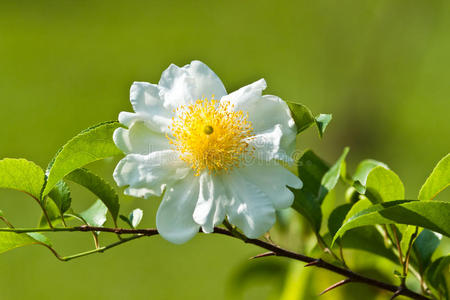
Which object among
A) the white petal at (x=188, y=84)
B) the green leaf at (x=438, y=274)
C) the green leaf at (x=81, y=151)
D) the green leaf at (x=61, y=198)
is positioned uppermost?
the white petal at (x=188, y=84)

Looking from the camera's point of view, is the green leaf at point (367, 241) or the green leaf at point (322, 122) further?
the green leaf at point (367, 241)

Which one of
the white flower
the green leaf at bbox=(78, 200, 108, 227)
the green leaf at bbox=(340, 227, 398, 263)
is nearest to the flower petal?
the white flower

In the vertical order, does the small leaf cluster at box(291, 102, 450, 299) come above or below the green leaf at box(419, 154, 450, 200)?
→ below

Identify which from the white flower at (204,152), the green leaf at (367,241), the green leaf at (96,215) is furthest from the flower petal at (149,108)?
the green leaf at (367,241)

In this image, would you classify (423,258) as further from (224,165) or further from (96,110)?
(96,110)

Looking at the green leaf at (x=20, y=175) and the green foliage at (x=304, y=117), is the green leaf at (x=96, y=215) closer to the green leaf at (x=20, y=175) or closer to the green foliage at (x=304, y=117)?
the green leaf at (x=20, y=175)

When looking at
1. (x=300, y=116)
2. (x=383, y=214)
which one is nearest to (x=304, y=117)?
(x=300, y=116)

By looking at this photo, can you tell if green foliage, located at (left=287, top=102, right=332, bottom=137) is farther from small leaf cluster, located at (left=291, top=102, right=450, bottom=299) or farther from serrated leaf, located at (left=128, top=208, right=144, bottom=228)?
serrated leaf, located at (left=128, top=208, right=144, bottom=228)

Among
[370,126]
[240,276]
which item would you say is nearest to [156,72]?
[370,126]
